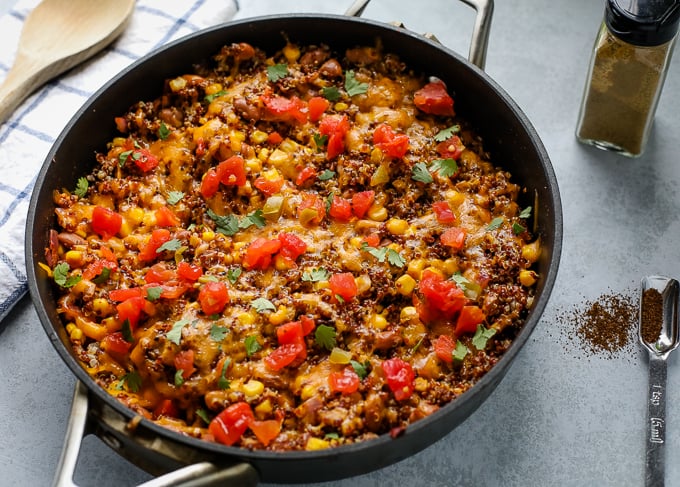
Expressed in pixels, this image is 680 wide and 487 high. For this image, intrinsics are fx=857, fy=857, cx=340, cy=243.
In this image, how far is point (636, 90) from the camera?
4.84 metres

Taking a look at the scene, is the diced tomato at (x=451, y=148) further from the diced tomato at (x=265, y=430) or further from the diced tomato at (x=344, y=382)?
the diced tomato at (x=265, y=430)

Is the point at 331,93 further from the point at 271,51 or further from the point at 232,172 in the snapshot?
the point at 232,172

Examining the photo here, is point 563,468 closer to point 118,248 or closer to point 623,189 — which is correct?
point 623,189

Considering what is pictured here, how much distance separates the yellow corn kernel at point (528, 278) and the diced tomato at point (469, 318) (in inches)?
11.1

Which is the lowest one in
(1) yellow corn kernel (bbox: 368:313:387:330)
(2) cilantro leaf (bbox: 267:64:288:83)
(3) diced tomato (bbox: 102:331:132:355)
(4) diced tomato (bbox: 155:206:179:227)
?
(3) diced tomato (bbox: 102:331:132:355)

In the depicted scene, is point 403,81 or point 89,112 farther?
point 403,81

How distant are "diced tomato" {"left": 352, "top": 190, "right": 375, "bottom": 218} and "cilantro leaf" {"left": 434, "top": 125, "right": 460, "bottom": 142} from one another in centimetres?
50

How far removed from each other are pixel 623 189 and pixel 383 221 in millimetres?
1750

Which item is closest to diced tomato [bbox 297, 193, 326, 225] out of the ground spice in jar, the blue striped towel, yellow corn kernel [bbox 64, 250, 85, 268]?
yellow corn kernel [bbox 64, 250, 85, 268]

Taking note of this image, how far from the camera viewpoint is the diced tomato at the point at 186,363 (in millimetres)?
3691

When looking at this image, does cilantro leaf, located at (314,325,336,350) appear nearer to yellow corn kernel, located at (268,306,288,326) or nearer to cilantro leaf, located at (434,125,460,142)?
yellow corn kernel, located at (268,306,288,326)

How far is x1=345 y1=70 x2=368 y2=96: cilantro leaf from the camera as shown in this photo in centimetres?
454

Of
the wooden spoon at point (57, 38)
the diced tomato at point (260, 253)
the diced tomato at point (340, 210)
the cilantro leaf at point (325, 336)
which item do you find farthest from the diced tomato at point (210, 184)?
the wooden spoon at point (57, 38)

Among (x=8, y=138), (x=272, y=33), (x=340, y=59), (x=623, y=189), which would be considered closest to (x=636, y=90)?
(x=623, y=189)
